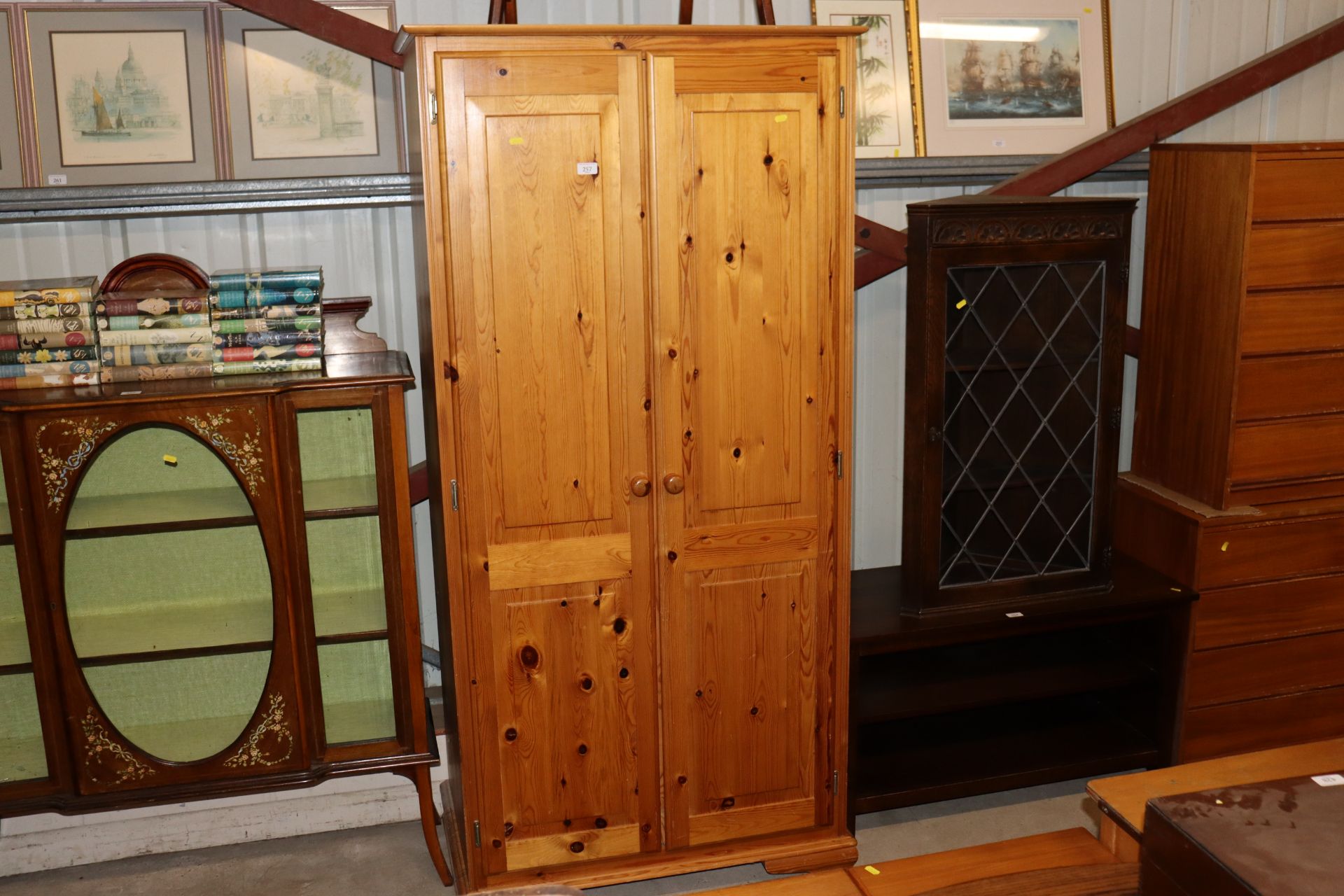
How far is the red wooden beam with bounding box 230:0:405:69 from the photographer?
2762 millimetres

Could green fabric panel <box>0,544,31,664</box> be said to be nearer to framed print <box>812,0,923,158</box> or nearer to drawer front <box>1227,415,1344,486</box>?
framed print <box>812,0,923,158</box>

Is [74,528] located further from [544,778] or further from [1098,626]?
[1098,626]

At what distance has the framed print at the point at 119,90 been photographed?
2.75 m

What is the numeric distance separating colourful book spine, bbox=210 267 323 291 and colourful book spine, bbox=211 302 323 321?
0.14 feet

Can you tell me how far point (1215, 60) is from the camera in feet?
11.3

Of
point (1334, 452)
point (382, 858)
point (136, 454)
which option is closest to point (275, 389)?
point (136, 454)

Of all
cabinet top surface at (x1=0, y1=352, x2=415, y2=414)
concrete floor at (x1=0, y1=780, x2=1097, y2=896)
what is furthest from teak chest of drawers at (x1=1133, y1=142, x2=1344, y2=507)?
cabinet top surface at (x1=0, y1=352, x2=415, y2=414)

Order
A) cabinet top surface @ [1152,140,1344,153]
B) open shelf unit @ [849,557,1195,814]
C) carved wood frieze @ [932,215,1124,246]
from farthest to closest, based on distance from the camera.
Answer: open shelf unit @ [849,557,1195,814], cabinet top surface @ [1152,140,1344,153], carved wood frieze @ [932,215,1124,246]

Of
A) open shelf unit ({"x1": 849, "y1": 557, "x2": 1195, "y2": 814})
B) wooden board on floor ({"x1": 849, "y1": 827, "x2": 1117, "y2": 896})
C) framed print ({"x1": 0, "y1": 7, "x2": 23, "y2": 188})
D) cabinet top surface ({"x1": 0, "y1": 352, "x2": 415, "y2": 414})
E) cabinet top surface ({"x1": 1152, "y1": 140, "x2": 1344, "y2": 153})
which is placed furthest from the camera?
open shelf unit ({"x1": 849, "y1": 557, "x2": 1195, "y2": 814})

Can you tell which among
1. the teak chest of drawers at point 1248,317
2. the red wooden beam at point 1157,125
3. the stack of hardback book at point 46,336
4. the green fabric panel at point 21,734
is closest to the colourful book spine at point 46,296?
the stack of hardback book at point 46,336

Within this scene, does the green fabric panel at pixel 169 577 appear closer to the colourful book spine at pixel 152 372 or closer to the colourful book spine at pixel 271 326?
the colourful book spine at pixel 152 372

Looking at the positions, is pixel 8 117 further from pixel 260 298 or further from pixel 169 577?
pixel 169 577

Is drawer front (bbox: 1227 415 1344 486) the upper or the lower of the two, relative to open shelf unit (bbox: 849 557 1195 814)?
upper

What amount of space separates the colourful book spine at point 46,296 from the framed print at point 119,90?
14.4 inches
